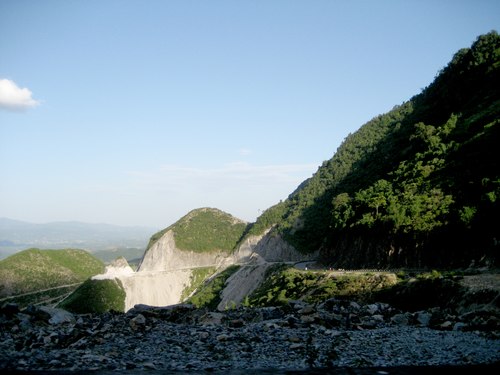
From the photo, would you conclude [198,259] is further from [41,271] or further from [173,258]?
[41,271]

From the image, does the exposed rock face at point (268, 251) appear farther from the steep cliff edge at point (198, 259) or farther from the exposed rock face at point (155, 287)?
the exposed rock face at point (155, 287)

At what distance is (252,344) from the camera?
60.9 feet

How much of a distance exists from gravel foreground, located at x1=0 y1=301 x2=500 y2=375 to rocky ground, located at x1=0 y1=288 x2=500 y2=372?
0.04 meters

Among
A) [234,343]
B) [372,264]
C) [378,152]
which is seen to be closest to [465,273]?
[372,264]

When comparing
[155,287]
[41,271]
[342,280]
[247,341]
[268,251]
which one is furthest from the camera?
[41,271]

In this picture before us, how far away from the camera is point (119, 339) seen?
19484 mm

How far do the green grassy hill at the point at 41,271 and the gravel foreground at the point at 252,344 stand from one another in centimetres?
11338

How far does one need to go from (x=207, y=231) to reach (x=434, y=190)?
108m

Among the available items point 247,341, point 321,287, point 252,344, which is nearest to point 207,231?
point 321,287

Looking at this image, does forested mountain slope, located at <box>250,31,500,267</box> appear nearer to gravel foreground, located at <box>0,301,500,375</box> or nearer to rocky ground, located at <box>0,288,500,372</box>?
rocky ground, located at <box>0,288,500,372</box>

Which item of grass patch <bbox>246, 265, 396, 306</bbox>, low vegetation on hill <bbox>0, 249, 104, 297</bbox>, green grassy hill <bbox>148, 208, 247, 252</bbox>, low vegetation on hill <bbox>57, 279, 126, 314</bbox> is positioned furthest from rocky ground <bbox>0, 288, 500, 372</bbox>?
green grassy hill <bbox>148, 208, 247, 252</bbox>

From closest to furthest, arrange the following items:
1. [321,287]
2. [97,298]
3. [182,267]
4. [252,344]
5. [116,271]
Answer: [252,344] < [321,287] < [97,298] < [116,271] < [182,267]

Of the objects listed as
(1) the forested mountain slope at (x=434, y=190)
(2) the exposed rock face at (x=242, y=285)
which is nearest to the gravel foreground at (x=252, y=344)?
(1) the forested mountain slope at (x=434, y=190)

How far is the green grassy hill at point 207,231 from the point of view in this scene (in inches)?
5679
